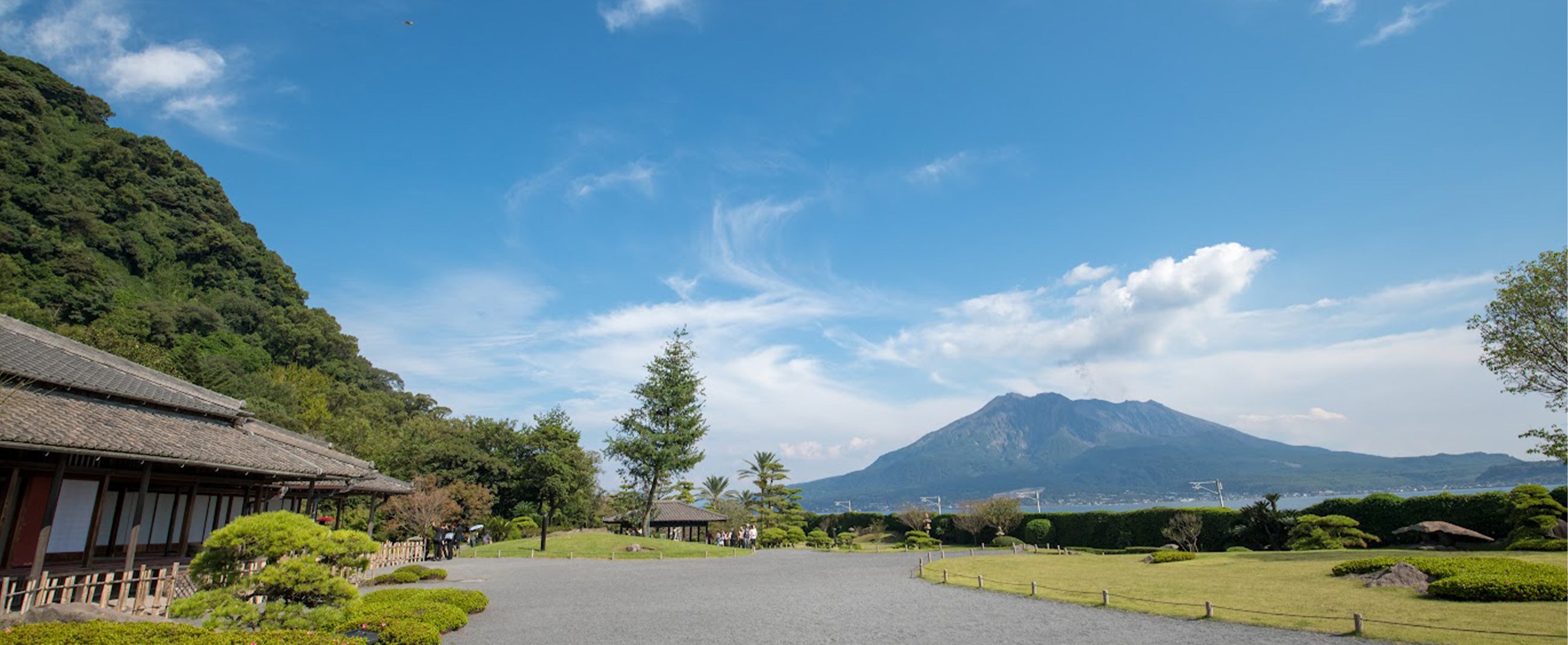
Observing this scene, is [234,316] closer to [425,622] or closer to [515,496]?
[515,496]

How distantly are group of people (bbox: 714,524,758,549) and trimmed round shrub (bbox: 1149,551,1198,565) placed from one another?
81.2ft

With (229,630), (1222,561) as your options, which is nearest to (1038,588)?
(1222,561)

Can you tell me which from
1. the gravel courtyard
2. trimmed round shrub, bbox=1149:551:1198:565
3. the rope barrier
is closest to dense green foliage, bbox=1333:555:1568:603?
the rope barrier

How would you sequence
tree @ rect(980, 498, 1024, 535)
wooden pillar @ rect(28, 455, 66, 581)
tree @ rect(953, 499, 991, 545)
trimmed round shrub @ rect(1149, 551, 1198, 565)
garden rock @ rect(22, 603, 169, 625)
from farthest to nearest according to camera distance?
tree @ rect(953, 499, 991, 545), tree @ rect(980, 498, 1024, 535), trimmed round shrub @ rect(1149, 551, 1198, 565), wooden pillar @ rect(28, 455, 66, 581), garden rock @ rect(22, 603, 169, 625)

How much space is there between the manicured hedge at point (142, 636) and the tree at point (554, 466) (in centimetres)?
3839

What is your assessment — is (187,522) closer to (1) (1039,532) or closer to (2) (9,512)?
(2) (9,512)

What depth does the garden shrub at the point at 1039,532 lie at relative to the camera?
43.5 m

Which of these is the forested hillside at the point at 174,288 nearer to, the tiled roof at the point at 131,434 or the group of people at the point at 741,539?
the group of people at the point at 741,539

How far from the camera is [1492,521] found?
2534 cm

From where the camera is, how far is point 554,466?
48562mm

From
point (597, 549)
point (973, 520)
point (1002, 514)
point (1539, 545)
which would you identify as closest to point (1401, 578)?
point (1539, 545)

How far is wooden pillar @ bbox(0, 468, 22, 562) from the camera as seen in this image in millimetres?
12461

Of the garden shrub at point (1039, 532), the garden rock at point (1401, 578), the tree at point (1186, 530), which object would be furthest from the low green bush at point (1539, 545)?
the garden shrub at point (1039, 532)

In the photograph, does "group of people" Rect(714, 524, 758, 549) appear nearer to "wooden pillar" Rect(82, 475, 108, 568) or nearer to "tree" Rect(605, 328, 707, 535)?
"tree" Rect(605, 328, 707, 535)
